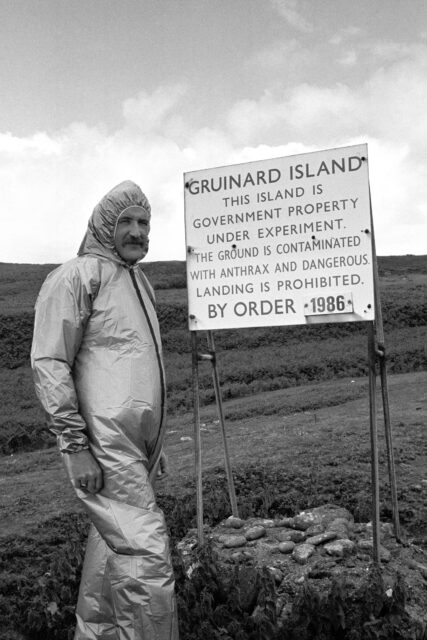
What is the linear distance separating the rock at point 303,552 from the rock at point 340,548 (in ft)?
0.35

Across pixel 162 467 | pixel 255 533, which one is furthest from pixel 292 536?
pixel 162 467

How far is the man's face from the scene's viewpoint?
400cm

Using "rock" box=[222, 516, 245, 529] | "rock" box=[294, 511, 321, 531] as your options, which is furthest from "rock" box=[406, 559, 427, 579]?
"rock" box=[222, 516, 245, 529]

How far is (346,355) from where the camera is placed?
62.5 feet

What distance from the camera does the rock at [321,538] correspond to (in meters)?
5.23

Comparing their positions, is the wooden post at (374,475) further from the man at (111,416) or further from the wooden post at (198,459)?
the man at (111,416)

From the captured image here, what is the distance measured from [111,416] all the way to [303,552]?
2.10 m

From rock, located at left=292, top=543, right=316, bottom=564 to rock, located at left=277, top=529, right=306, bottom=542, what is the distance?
0.58ft

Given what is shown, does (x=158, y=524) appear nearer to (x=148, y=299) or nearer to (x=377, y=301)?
(x=148, y=299)

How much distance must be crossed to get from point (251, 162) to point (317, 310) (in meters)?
1.13

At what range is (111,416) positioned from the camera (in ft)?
12.0

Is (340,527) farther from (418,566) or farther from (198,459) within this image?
(198,459)

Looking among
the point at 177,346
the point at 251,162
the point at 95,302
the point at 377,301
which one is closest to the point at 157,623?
the point at 95,302

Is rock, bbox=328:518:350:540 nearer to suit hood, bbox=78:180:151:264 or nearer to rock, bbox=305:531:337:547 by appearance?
rock, bbox=305:531:337:547
